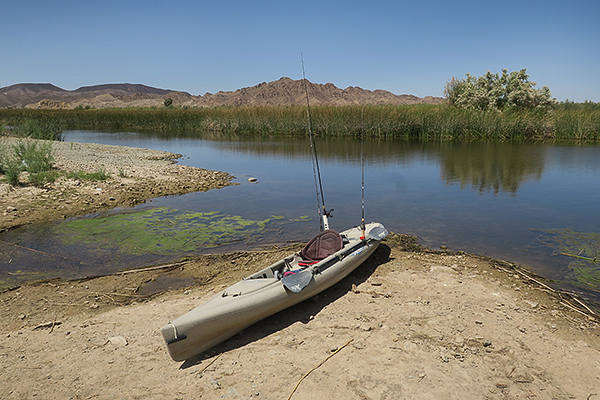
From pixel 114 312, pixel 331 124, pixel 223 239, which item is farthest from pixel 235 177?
pixel 331 124

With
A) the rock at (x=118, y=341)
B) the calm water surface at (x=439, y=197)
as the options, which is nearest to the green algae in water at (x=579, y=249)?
the calm water surface at (x=439, y=197)

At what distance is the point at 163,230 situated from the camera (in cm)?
806

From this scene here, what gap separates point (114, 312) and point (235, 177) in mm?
9821

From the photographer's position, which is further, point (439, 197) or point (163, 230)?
point (439, 197)

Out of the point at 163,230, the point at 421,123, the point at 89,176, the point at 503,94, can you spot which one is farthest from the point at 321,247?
the point at 503,94

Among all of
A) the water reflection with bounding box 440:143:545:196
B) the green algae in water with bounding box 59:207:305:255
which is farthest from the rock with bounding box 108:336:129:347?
the water reflection with bounding box 440:143:545:196

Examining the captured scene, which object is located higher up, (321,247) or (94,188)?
(94,188)

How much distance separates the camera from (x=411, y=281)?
5.66 m

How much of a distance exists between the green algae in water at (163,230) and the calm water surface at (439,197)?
334 millimetres

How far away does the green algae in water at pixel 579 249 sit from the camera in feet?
19.2

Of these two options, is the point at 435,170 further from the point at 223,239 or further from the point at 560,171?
the point at 223,239

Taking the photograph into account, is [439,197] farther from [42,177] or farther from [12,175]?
[12,175]

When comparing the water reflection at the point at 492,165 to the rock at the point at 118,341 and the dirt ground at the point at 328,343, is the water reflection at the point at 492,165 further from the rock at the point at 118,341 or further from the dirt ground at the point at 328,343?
the rock at the point at 118,341

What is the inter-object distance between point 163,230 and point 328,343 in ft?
17.0
